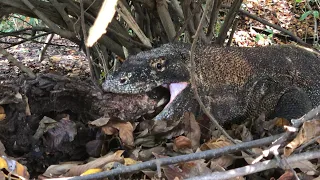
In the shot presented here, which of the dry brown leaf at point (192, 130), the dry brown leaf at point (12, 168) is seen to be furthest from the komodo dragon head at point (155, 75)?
the dry brown leaf at point (12, 168)

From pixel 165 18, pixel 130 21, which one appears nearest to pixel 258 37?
pixel 165 18

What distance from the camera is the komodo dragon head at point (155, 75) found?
2.06 meters

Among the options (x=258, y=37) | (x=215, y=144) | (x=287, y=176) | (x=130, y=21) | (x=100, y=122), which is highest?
(x=258, y=37)

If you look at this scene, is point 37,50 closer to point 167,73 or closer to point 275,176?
point 167,73

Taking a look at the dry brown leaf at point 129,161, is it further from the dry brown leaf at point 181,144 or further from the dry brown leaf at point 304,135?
the dry brown leaf at point 304,135

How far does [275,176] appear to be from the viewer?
1.56 metres

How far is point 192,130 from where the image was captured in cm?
183

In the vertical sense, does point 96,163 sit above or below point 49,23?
below

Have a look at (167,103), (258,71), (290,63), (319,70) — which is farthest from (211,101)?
(319,70)

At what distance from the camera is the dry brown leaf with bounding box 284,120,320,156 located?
1.33m

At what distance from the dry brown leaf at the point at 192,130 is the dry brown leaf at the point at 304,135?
0.48 m

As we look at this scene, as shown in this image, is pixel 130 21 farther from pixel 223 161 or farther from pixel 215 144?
pixel 223 161

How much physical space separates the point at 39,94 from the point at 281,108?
1.34m

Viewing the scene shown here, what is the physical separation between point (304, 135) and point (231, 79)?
1.14 meters
